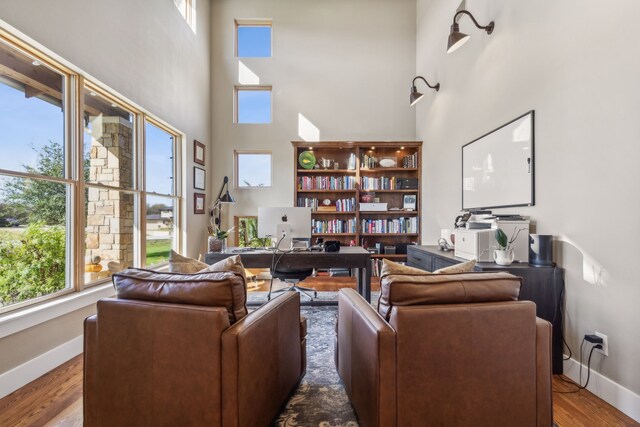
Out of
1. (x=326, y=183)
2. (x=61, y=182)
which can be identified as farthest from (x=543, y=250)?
(x=61, y=182)

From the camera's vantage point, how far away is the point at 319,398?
67.5 inches

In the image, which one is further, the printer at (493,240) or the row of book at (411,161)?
the row of book at (411,161)

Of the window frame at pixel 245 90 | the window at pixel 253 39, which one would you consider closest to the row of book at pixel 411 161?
the window frame at pixel 245 90

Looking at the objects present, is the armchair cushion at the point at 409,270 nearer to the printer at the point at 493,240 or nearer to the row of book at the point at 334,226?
the printer at the point at 493,240

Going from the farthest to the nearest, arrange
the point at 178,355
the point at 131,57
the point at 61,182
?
the point at 131,57, the point at 61,182, the point at 178,355

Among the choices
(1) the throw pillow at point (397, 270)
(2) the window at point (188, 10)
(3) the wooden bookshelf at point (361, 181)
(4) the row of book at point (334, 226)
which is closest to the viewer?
(1) the throw pillow at point (397, 270)

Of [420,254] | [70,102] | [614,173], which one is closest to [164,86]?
[70,102]

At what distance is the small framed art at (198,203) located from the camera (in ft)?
14.1

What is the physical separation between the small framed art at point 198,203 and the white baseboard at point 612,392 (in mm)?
4379

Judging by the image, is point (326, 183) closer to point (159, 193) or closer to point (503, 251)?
point (159, 193)

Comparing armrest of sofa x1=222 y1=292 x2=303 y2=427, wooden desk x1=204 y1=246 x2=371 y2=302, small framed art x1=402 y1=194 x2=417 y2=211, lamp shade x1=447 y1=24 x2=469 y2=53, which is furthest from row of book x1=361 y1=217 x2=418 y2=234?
armrest of sofa x1=222 y1=292 x2=303 y2=427

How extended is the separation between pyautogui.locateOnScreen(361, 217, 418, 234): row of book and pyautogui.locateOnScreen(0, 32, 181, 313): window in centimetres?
315

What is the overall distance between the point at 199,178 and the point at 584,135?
4.37m

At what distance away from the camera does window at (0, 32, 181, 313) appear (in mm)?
1920
